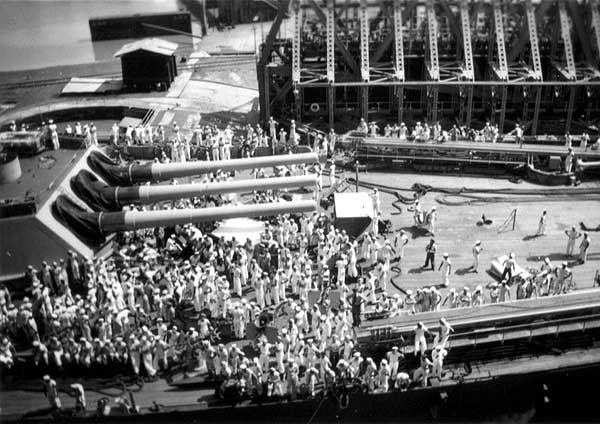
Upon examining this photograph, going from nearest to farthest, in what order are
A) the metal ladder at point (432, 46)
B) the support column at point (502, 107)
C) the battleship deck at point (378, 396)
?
the battleship deck at point (378, 396) < the support column at point (502, 107) < the metal ladder at point (432, 46)

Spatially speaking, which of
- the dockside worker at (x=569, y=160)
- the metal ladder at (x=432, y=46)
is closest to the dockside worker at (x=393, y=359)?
the dockside worker at (x=569, y=160)

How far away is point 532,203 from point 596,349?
6673 mm

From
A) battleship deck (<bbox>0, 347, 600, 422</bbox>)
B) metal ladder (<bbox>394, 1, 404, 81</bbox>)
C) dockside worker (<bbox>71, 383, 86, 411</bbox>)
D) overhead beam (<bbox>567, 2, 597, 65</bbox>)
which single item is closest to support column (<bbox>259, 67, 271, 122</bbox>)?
metal ladder (<bbox>394, 1, 404, 81</bbox>)

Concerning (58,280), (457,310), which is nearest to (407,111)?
(457,310)

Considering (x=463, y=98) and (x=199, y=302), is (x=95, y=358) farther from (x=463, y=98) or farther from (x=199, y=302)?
(x=463, y=98)

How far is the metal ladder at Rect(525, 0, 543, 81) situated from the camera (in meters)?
26.6

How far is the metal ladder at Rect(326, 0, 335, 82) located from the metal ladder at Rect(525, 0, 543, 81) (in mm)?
7740

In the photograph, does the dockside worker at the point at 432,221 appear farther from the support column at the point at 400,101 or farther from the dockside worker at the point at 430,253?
the support column at the point at 400,101

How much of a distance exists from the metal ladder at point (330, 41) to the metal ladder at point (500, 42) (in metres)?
6.39

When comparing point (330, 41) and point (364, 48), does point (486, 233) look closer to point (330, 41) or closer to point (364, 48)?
point (364, 48)

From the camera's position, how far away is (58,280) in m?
16.4

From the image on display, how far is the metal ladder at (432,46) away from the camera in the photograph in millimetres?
26812

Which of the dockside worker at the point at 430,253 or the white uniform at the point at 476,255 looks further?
the dockside worker at the point at 430,253

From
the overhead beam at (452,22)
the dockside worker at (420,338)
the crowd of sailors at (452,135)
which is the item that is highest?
the overhead beam at (452,22)
